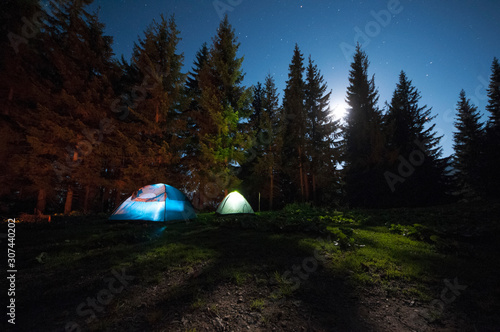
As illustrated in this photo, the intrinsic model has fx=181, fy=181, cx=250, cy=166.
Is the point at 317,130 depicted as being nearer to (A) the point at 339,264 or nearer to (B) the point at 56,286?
(A) the point at 339,264

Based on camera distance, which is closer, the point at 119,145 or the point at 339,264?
the point at 339,264

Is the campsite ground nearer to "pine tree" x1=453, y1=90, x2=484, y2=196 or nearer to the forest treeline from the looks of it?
the forest treeline

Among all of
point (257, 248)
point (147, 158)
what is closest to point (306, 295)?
point (257, 248)

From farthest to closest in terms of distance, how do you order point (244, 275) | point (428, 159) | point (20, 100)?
point (428, 159) < point (20, 100) < point (244, 275)

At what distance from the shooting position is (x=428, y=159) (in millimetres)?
16109

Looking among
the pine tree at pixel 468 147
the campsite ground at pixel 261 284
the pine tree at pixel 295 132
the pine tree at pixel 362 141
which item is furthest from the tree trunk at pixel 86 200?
the pine tree at pixel 468 147

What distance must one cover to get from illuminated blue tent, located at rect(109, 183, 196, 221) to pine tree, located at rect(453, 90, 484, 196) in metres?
23.1

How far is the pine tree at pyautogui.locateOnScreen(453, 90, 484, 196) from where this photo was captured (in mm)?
17547

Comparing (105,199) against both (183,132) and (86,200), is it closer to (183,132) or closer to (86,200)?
(86,200)

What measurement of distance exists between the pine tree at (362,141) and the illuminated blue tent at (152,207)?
1567 cm

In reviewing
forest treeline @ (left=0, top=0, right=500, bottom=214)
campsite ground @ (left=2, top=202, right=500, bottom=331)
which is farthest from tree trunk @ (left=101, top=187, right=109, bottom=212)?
campsite ground @ (left=2, top=202, right=500, bottom=331)

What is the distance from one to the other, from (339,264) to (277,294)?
1560mm

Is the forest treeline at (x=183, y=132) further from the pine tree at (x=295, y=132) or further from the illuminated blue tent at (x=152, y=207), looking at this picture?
the illuminated blue tent at (x=152, y=207)

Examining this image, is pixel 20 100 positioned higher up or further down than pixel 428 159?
higher up
